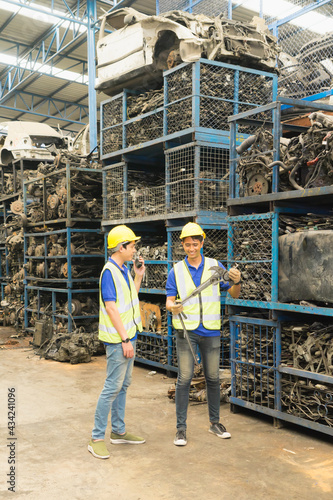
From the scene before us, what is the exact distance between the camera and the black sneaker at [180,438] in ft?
15.2

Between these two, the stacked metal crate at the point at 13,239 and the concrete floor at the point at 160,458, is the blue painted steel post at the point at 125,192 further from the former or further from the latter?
the stacked metal crate at the point at 13,239

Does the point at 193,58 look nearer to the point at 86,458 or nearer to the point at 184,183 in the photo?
the point at 184,183

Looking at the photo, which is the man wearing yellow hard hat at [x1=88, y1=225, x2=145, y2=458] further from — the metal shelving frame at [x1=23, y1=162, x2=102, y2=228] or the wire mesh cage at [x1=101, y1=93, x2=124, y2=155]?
the metal shelving frame at [x1=23, y1=162, x2=102, y2=228]

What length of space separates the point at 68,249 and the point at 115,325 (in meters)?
5.67

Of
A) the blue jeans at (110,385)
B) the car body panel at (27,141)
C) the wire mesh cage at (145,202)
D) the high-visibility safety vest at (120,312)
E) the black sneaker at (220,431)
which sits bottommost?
the black sneaker at (220,431)

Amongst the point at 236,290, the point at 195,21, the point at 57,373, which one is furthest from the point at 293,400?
the point at 195,21

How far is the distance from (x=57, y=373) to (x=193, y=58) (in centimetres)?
529

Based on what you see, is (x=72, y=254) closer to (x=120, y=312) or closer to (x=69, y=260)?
(x=69, y=260)

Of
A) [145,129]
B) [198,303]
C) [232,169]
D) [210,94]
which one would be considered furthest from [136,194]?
[198,303]

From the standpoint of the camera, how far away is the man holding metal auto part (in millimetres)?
4641

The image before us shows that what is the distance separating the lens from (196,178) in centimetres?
673

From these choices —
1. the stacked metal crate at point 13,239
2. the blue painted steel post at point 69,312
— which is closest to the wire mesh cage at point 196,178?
the blue painted steel post at point 69,312

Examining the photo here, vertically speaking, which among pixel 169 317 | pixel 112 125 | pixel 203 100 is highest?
pixel 112 125

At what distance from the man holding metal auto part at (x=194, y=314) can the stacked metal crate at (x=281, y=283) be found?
653mm
